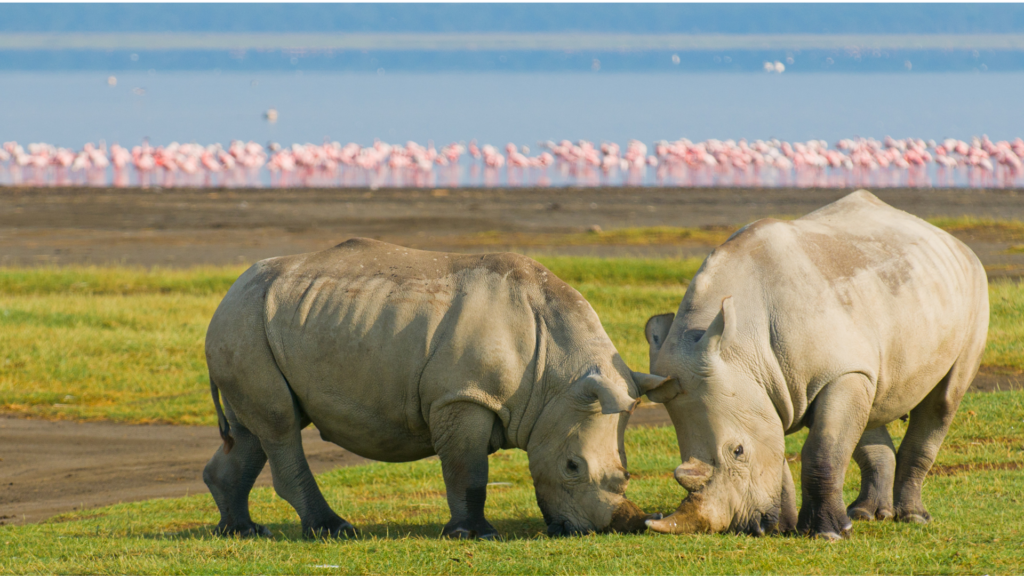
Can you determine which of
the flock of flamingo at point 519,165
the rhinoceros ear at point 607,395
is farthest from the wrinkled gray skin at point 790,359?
the flock of flamingo at point 519,165

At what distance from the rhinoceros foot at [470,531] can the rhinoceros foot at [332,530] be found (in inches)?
27.7

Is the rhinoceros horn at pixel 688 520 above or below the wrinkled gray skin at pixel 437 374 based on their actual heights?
below

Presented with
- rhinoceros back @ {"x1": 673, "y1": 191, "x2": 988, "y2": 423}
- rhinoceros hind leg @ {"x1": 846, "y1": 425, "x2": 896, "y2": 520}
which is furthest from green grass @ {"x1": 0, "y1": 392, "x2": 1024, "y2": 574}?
rhinoceros back @ {"x1": 673, "y1": 191, "x2": 988, "y2": 423}

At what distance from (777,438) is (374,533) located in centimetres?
284

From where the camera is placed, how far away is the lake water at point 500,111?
90.9 m

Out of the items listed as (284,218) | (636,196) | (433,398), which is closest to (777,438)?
(433,398)

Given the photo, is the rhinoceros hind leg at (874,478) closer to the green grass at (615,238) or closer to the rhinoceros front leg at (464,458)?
the rhinoceros front leg at (464,458)

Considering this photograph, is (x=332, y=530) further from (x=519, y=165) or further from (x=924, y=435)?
(x=519, y=165)

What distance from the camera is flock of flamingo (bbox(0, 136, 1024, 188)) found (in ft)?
179

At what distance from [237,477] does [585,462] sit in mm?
2564

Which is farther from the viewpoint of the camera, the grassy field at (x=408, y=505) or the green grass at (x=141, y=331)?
the green grass at (x=141, y=331)

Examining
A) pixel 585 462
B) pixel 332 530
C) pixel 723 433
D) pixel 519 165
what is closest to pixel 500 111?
pixel 519 165

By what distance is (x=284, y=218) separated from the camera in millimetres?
37875

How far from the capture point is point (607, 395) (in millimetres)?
6984
